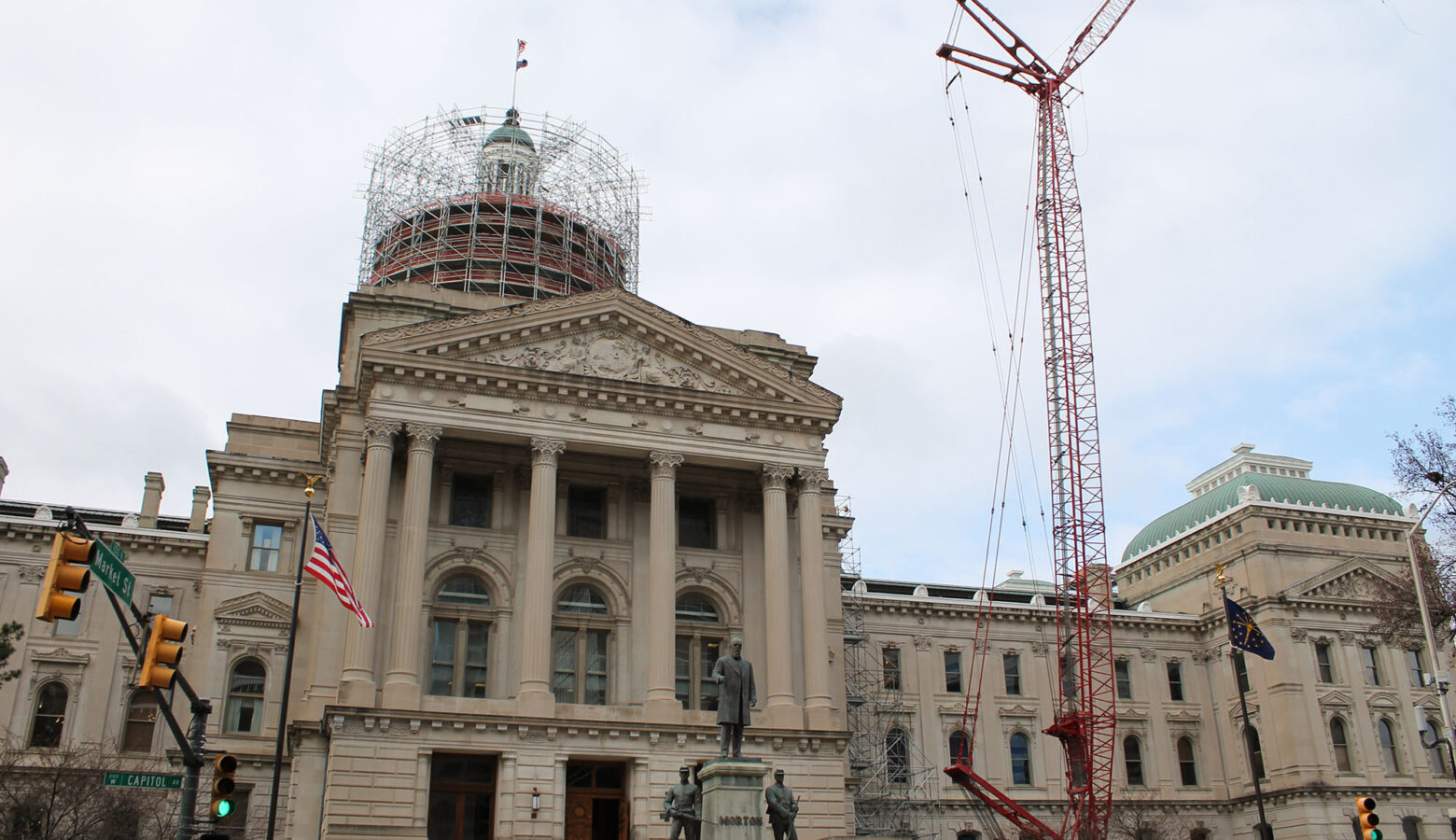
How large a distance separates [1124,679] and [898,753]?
13.4m

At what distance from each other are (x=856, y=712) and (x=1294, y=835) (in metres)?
21.3

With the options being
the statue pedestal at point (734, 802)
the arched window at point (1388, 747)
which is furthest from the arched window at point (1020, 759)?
the statue pedestal at point (734, 802)

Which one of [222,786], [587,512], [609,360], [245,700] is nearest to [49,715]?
[245,700]

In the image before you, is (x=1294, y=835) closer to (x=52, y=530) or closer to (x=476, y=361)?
(x=476, y=361)

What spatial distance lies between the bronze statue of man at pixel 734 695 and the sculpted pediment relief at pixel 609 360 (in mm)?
17983

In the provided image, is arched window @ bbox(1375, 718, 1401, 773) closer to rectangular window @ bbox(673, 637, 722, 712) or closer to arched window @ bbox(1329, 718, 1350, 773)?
arched window @ bbox(1329, 718, 1350, 773)

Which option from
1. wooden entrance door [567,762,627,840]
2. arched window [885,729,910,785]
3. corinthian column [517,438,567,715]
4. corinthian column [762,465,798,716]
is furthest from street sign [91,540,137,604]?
arched window [885,729,910,785]

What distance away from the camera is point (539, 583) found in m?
38.8

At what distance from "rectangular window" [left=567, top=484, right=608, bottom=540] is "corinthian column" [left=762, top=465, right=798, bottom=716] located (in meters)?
5.66

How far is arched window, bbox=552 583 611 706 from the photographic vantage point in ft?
135

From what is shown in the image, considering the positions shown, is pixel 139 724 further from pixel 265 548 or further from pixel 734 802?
pixel 734 802

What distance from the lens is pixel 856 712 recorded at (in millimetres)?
57781

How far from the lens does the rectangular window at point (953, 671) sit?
201 ft

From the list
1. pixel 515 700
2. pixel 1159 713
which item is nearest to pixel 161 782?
pixel 515 700
